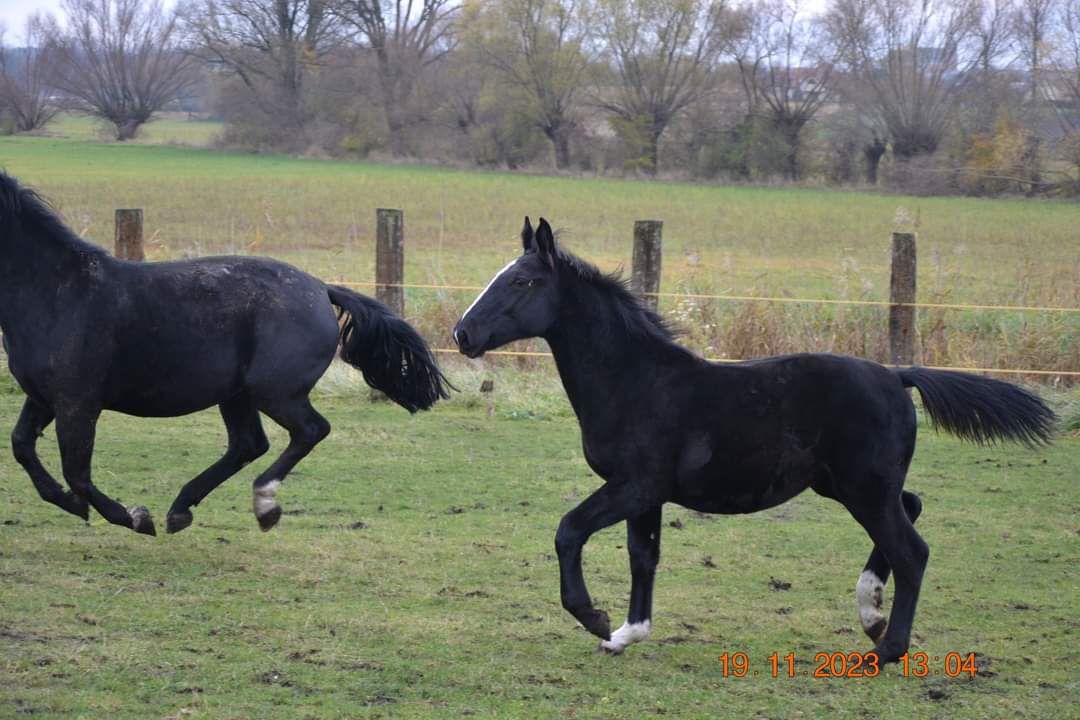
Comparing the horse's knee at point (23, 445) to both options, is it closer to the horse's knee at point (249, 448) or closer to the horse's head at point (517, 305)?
the horse's knee at point (249, 448)

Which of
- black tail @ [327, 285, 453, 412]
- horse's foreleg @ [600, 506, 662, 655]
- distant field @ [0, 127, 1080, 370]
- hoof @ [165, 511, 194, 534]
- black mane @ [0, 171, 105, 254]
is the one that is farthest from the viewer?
distant field @ [0, 127, 1080, 370]

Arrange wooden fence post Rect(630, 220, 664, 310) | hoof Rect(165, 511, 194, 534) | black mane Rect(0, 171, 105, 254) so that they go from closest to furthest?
black mane Rect(0, 171, 105, 254) < hoof Rect(165, 511, 194, 534) < wooden fence post Rect(630, 220, 664, 310)

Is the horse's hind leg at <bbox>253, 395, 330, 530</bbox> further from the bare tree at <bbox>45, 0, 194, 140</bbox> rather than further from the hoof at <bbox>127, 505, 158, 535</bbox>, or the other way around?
the bare tree at <bbox>45, 0, 194, 140</bbox>

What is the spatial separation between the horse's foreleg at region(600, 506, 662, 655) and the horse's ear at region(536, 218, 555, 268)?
1101mm

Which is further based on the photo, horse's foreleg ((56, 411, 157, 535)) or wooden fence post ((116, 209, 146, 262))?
wooden fence post ((116, 209, 146, 262))

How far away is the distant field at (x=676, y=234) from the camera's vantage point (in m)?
12.2

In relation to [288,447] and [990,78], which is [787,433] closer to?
[288,447]

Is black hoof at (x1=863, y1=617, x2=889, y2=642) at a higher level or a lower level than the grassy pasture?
higher

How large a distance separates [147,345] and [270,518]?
1076 mm

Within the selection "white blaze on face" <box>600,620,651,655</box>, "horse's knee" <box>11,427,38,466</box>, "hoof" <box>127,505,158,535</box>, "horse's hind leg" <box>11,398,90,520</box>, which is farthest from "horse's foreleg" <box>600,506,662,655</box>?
"horse's knee" <box>11,427,38,466</box>

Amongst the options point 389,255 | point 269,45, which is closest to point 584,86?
point 269,45

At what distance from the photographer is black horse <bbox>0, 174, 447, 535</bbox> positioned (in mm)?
5977

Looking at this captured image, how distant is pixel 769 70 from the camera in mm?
52906

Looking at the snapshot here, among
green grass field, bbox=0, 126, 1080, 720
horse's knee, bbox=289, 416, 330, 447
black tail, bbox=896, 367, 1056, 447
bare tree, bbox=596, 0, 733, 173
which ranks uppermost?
bare tree, bbox=596, 0, 733, 173
